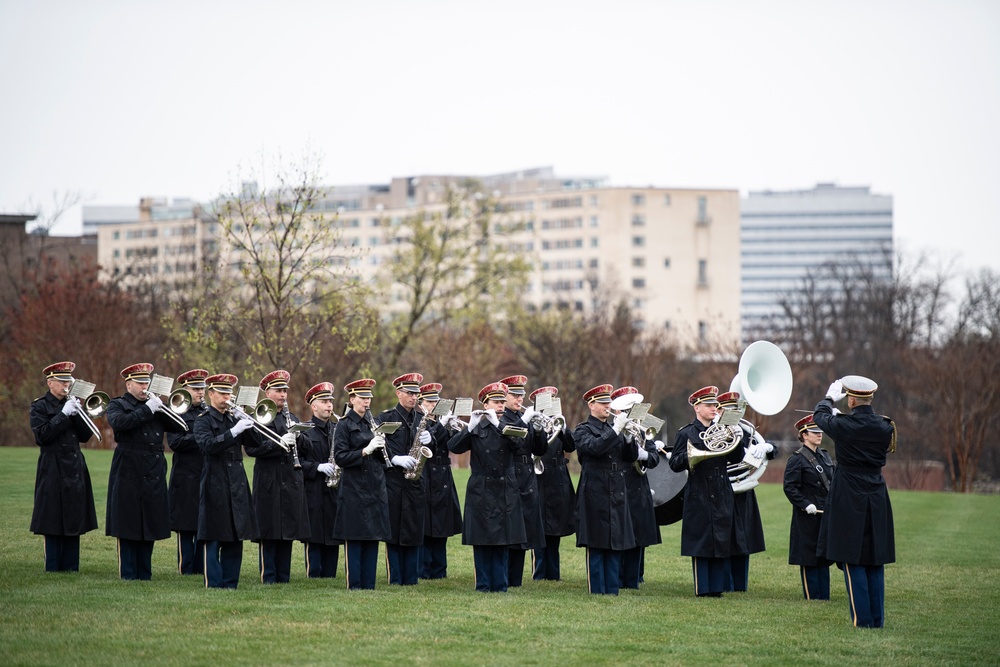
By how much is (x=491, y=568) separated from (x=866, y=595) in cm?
405

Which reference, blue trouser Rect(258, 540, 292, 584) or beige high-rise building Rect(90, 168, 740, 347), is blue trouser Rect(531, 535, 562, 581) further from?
beige high-rise building Rect(90, 168, 740, 347)

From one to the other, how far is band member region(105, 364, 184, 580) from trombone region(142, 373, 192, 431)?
61 mm

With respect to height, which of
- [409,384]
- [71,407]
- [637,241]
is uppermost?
[637,241]

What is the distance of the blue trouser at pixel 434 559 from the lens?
1493cm

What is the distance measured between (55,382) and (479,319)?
35928mm

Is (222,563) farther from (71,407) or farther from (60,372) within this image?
(60,372)

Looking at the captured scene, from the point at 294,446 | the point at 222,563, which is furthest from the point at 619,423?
the point at 222,563

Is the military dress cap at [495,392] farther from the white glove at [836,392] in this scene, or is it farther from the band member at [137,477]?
the white glove at [836,392]

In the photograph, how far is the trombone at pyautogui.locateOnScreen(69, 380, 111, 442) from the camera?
1342 cm

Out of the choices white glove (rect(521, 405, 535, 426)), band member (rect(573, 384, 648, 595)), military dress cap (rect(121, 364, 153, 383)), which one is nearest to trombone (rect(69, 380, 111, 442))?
military dress cap (rect(121, 364, 153, 383))

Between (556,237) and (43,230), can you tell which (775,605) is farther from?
(556,237)

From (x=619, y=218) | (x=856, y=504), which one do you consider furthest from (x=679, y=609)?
(x=619, y=218)

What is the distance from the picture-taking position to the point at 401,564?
14.0m

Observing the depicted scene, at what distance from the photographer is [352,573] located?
13.2 meters
